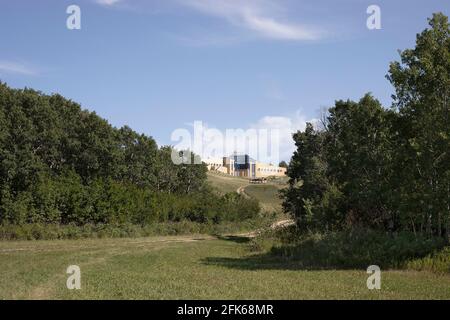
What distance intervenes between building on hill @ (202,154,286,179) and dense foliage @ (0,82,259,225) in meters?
94.7

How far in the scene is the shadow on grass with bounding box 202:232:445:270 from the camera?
20.8m

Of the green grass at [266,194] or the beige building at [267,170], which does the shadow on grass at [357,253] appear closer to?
the green grass at [266,194]

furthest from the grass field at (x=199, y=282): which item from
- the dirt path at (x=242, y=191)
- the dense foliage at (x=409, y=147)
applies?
the dirt path at (x=242, y=191)

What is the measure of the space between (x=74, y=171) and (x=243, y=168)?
121 m

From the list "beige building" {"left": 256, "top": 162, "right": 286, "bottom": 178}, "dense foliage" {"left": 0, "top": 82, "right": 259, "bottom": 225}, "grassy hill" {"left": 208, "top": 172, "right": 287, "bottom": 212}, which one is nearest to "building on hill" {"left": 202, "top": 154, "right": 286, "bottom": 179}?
"beige building" {"left": 256, "top": 162, "right": 286, "bottom": 178}

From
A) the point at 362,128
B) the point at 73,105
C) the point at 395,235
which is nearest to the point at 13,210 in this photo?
the point at 73,105

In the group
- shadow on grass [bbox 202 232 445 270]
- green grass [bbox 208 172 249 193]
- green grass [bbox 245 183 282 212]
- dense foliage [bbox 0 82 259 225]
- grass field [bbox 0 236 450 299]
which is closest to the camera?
grass field [bbox 0 236 450 299]

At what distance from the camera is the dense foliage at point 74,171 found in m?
44.4

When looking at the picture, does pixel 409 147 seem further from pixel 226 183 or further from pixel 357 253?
pixel 226 183

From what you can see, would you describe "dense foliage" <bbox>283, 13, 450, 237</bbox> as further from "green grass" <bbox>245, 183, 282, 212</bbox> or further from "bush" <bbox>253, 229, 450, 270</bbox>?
"green grass" <bbox>245, 183, 282, 212</bbox>

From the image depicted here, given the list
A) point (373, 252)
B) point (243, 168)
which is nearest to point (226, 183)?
point (243, 168)
